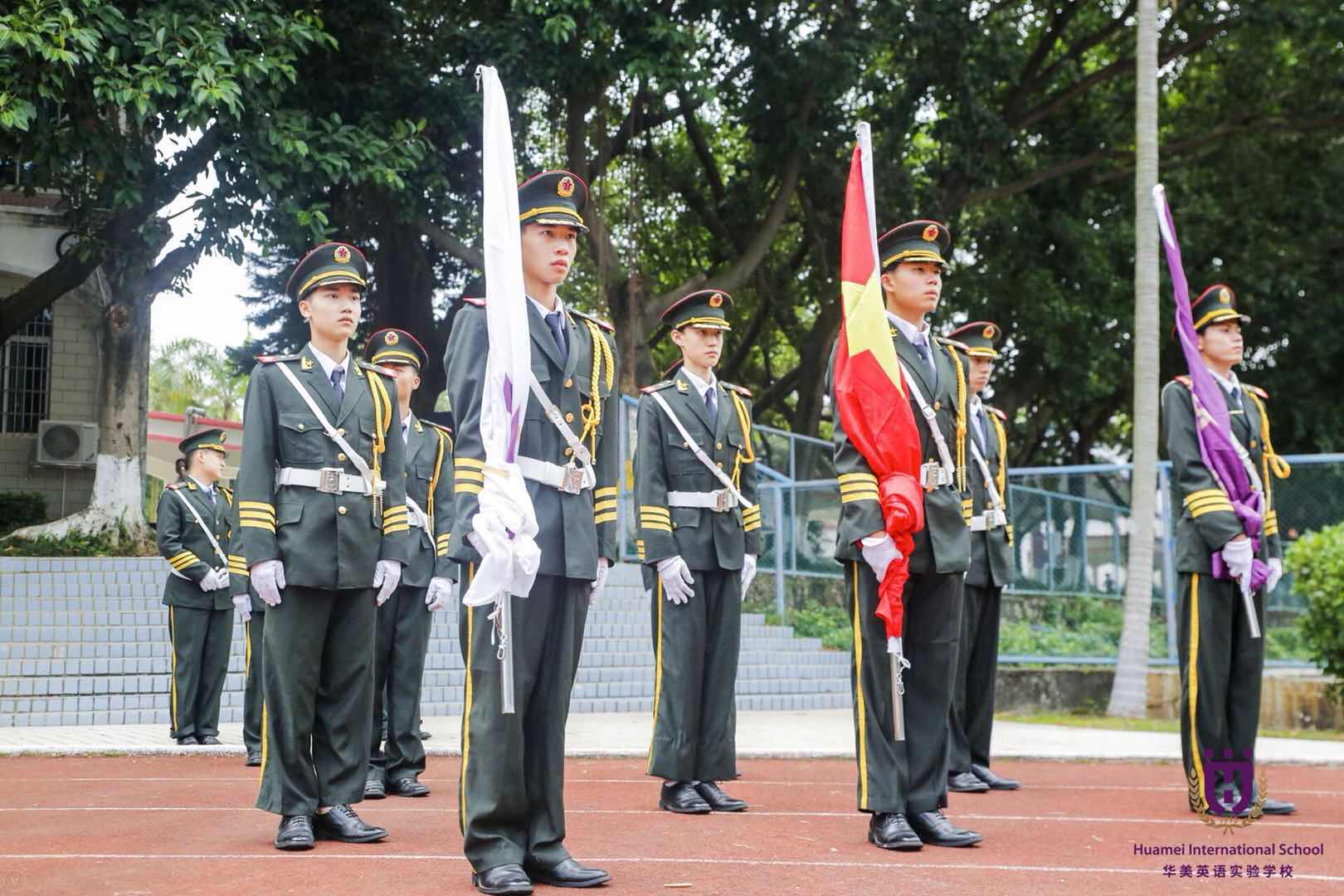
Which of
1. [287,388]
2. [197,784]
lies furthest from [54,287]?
[287,388]

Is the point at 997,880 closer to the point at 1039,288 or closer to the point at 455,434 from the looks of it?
the point at 455,434

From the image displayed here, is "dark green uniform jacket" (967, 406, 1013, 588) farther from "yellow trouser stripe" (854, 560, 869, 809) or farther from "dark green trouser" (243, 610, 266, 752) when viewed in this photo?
"dark green trouser" (243, 610, 266, 752)

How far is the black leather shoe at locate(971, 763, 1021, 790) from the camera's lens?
866 centimetres

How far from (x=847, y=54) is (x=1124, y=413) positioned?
36.5 feet

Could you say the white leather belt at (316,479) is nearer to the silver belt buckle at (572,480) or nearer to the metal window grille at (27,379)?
the silver belt buckle at (572,480)

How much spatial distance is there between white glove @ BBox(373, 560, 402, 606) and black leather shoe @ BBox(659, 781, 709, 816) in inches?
72.8

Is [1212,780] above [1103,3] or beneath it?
beneath

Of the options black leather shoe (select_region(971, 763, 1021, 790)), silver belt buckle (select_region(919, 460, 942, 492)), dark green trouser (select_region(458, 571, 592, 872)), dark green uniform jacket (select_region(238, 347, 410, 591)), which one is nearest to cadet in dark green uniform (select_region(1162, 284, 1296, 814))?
black leather shoe (select_region(971, 763, 1021, 790))

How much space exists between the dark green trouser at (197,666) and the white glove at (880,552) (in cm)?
644

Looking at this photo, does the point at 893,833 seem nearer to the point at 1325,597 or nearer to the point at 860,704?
the point at 860,704

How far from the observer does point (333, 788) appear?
20.6ft

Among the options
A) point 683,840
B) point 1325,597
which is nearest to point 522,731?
point 683,840

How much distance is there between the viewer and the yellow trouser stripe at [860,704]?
618cm

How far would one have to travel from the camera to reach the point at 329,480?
6.34m
